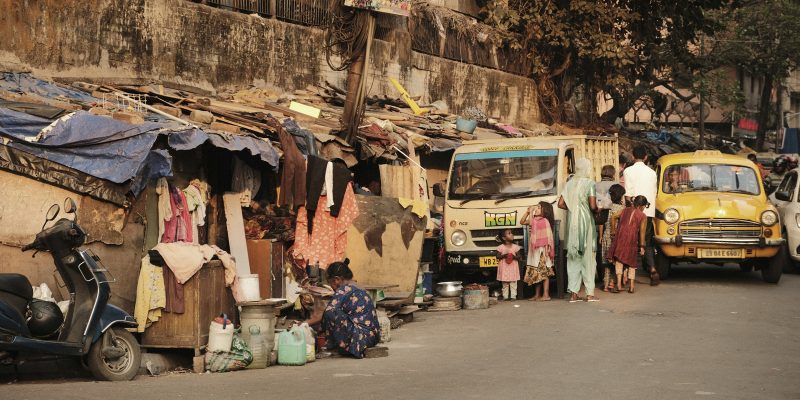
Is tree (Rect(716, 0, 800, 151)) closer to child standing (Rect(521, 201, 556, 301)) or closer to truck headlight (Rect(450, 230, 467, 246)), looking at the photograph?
truck headlight (Rect(450, 230, 467, 246))

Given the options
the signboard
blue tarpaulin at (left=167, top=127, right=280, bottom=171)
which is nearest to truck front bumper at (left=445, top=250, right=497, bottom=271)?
the signboard

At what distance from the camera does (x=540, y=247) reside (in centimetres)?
1631

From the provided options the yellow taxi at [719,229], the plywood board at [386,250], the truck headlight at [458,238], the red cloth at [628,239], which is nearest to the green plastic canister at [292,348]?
the plywood board at [386,250]

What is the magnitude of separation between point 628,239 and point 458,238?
2.54 metres

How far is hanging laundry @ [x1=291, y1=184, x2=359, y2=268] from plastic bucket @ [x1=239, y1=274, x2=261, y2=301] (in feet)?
8.31

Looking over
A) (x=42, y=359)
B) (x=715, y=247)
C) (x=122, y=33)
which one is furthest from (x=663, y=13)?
(x=42, y=359)

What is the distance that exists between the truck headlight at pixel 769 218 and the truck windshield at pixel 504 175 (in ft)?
10.7

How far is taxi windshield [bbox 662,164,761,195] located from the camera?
18.5m

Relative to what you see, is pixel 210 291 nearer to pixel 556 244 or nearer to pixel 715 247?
pixel 556 244

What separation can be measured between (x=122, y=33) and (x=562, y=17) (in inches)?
614

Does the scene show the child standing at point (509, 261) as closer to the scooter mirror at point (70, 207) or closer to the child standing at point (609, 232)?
the child standing at point (609, 232)

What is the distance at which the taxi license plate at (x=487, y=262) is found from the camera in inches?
671

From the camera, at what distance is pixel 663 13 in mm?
31828

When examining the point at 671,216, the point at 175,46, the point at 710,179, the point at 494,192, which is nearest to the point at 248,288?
the point at 494,192
